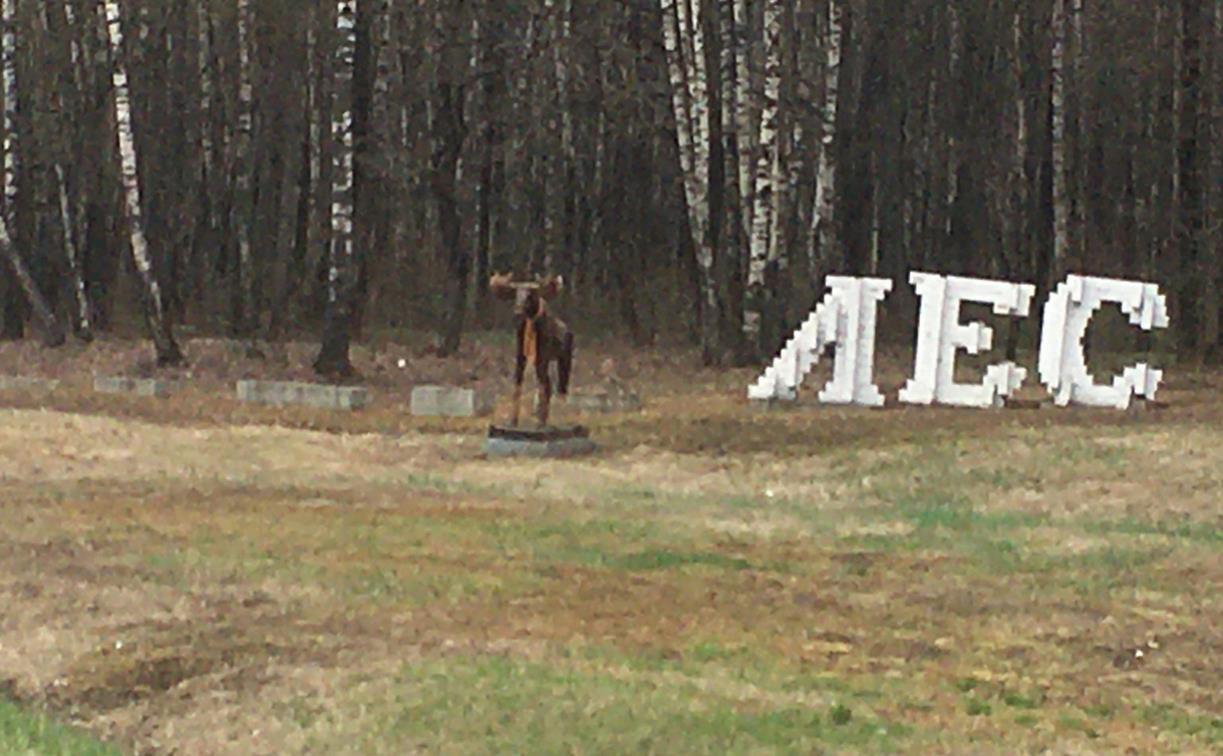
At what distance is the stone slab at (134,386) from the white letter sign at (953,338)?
848 centimetres

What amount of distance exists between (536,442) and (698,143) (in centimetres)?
1048

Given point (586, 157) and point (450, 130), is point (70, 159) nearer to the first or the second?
point (450, 130)

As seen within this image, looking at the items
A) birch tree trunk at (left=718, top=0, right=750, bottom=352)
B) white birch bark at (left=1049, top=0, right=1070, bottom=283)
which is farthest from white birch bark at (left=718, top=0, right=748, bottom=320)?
white birch bark at (left=1049, top=0, right=1070, bottom=283)

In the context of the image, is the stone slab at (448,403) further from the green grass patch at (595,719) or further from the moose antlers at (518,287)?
the green grass patch at (595,719)

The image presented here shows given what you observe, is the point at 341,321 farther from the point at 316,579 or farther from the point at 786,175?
the point at 316,579

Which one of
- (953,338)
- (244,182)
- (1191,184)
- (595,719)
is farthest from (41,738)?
(244,182)

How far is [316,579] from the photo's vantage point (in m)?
11.2

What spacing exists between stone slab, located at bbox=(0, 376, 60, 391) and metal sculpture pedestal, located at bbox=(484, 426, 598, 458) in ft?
27.1

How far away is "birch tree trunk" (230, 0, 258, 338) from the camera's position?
1211 inches

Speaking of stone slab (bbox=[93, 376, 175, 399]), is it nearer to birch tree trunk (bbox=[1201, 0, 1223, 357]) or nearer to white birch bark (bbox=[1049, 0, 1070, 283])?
white birch bark (bbox=[1049, 0, 1070, 283])

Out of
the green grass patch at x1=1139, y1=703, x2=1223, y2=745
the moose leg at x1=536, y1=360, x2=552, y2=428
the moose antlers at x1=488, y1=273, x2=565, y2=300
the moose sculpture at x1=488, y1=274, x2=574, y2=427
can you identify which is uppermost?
the moose antlers at x1=488, y1=273, x2=565, y2=300

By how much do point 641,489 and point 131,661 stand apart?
7043mm

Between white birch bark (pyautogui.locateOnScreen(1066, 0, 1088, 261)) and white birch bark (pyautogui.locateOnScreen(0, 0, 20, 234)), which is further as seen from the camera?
white birch bark (pyautogui.locateOnScreen(1066, 0, 1088, 261))

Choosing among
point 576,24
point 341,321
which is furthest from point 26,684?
point 576,24
